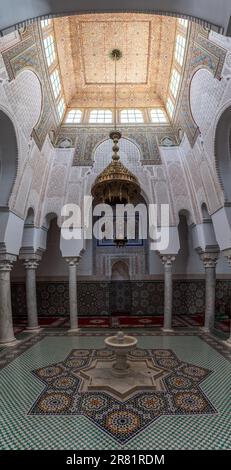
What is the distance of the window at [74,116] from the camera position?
850 centimetres

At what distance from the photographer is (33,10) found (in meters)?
2.34

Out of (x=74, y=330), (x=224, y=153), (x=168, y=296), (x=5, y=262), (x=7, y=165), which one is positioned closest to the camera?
(x=224, y=153)

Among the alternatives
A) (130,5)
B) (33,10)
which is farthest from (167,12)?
(33,10)

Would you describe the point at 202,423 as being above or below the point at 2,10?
below

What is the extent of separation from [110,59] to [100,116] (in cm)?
166

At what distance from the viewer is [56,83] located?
7.31m

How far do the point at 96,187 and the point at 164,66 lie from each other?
15.4ft

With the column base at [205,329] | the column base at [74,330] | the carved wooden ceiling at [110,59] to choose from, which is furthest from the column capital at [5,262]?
the column base at [205,329]

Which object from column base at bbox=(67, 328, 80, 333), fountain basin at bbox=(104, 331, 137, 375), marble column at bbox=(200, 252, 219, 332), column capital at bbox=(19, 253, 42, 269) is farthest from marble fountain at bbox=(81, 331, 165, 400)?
column capital at bbox=(19, 253, 42, 269)

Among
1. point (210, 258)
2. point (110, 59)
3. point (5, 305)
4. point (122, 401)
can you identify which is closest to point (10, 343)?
point (5, 305)

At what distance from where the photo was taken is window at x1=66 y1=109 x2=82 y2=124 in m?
8.50

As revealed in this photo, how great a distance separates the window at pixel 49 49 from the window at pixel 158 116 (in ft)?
10.8

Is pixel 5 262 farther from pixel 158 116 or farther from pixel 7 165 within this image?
pixel 158 116

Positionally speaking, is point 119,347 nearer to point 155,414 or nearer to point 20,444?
point 155,414
